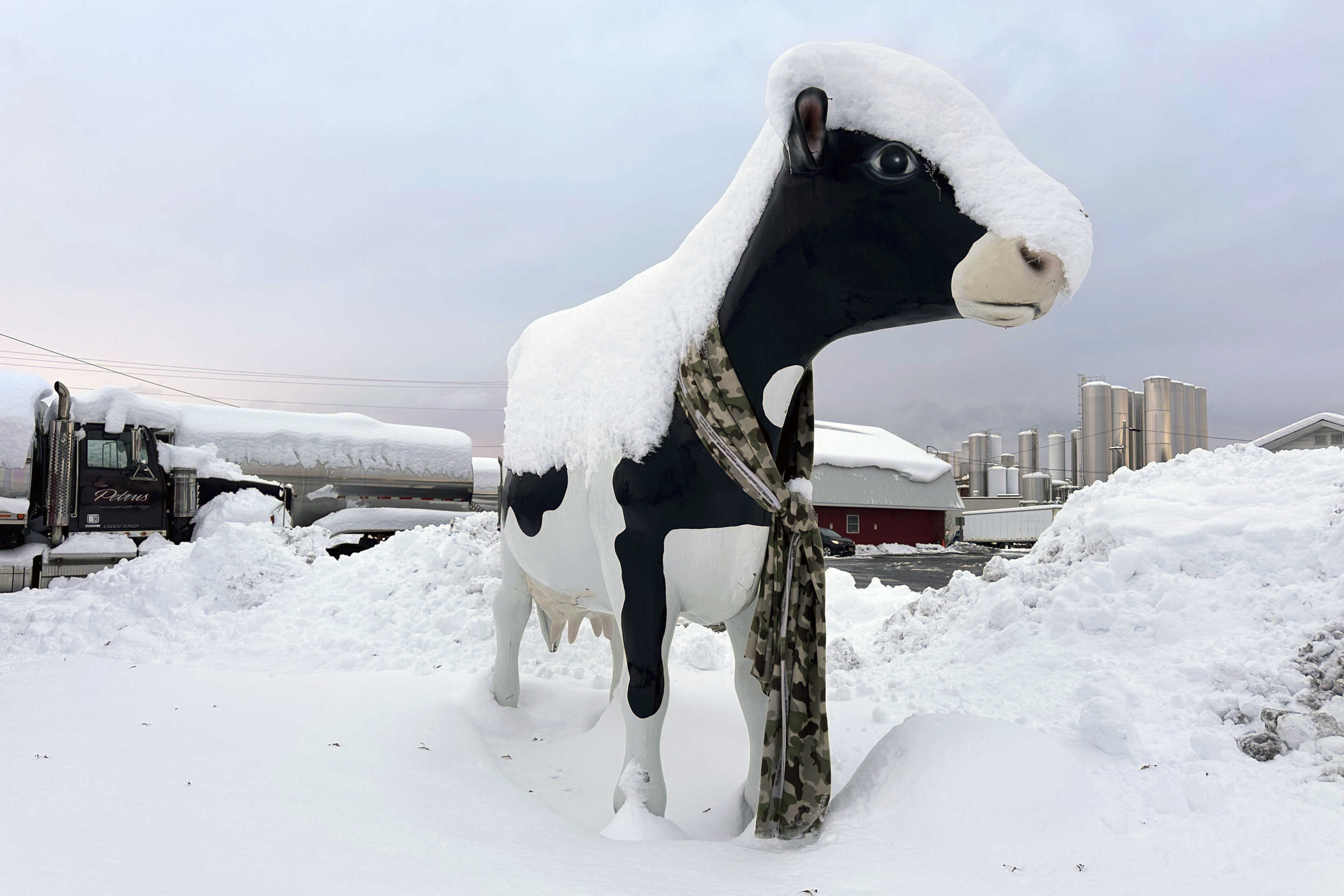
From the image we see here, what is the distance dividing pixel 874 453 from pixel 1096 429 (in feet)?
28.1

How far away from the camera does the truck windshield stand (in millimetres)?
10359

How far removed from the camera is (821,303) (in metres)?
2.41

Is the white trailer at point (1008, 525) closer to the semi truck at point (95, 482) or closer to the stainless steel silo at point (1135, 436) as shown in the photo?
the stainless steel silo at point (1135, 436)

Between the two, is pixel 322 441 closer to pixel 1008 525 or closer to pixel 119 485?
pixel 119 485

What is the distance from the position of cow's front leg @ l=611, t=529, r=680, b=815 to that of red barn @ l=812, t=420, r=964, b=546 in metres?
26.4

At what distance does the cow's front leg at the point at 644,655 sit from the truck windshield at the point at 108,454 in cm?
1082

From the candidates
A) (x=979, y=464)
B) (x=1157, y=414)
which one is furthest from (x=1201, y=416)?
(x=979, y=464)

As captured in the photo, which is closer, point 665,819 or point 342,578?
point 665,819

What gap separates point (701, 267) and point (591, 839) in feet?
6.19

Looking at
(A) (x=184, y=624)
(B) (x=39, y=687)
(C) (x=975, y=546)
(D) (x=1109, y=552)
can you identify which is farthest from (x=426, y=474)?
(C) (x=975, y=546)

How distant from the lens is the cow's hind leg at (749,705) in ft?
9.09

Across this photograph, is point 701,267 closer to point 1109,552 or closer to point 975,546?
point 1109,552

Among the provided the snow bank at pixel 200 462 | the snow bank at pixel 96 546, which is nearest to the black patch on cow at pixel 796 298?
the snow bank at pixel 96 546

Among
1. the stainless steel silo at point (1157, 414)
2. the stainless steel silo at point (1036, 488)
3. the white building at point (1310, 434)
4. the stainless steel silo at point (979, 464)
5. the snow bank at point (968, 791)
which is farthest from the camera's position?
the stainless steel silo at point (979, 464)
